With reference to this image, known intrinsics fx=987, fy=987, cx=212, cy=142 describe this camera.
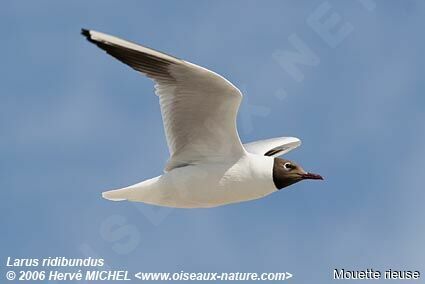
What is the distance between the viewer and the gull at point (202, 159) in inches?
404

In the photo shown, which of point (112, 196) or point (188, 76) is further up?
point (188, 76)

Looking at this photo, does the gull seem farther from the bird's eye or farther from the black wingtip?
Answer: the black wingtip

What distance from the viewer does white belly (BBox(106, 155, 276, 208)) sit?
34.9 ft

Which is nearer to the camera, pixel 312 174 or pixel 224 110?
pixel 224 110

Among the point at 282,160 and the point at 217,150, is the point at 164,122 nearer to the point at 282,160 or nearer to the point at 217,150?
the point at 217,150

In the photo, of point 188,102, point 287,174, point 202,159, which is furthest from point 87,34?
point 287,174

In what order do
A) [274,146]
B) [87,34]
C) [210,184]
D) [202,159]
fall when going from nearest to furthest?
[87,34], [210,184], [202,159], [274,146]

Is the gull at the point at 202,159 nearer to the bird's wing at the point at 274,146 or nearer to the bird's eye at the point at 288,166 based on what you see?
the bird's eye at the point at 288,166

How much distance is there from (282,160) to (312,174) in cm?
39

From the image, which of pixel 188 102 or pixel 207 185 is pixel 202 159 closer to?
pixel 207 185

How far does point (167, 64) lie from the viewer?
10070 millimetres

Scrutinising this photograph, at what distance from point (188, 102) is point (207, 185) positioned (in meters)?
0.93

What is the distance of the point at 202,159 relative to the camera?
1080 cm

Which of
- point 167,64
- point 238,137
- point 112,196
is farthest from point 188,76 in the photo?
point 112,196
